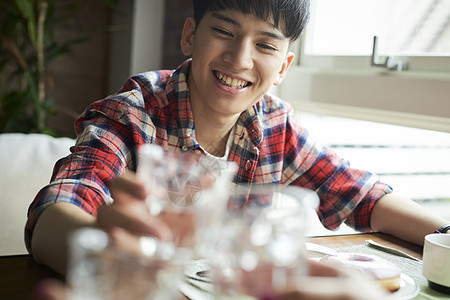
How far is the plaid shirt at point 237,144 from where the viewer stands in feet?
3.26

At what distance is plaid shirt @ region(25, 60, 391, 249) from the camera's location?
99 cm

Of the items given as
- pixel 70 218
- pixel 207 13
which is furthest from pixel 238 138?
pixel 70 218

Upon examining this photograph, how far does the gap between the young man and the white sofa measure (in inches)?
10.6

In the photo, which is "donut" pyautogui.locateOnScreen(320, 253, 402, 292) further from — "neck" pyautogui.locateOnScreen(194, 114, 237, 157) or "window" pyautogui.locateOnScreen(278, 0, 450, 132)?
"window" pyautogui.locateOnScreen(278, 0, 450, 132)

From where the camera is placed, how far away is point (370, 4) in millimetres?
1829

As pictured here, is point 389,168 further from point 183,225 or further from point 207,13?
point 183,225

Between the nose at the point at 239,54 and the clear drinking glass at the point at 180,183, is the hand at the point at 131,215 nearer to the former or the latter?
the clear drinking glass at the point at 180,183

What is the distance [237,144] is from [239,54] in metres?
0.26

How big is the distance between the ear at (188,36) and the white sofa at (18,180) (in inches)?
17.0

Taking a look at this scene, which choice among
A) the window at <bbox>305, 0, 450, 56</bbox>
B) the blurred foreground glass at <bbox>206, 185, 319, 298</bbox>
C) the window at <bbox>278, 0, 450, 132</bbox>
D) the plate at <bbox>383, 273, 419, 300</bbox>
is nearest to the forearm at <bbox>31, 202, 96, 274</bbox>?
the blurred foreground glass at <bbox>206, 185, 319, 298</bbox>

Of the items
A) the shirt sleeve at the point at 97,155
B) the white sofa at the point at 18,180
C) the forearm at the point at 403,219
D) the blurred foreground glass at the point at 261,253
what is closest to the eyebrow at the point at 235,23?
the shirt sleeve at the point at 97,155

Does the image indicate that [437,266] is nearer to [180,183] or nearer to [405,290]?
[405,290]

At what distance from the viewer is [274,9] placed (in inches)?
43.9

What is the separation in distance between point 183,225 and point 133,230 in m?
0.05
